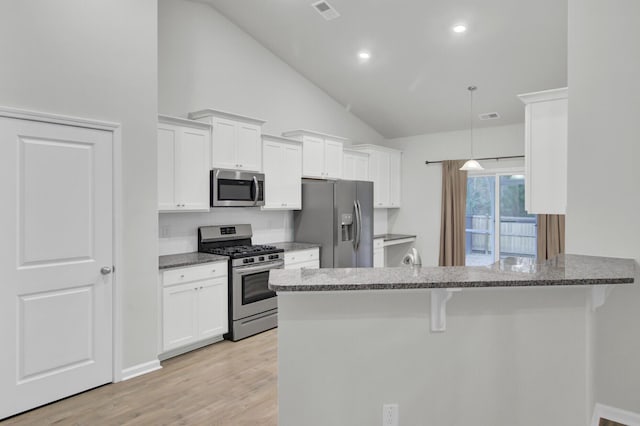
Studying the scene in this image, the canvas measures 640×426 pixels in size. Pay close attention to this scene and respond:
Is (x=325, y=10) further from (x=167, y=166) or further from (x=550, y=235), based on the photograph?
(x=550, y=235)

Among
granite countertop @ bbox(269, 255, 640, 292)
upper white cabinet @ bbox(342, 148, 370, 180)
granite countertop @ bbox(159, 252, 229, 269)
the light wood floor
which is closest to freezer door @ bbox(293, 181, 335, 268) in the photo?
upper white cabinet @ bbox(342, 148, 370, 180)

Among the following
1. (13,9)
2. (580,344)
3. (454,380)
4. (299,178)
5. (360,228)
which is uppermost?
(13,9)

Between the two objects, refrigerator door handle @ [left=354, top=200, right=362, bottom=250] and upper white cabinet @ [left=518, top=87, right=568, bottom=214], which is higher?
upper white cabinet @ [left=518, top=87, right=568, bottom=214]

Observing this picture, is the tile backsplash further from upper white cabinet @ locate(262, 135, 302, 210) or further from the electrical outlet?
the electrical outlet

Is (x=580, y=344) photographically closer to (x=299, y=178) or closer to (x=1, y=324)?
(x=1, y=324)

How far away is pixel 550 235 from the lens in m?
5.62

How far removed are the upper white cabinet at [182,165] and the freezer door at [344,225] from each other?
1730mm

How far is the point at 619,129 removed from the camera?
2.39 m

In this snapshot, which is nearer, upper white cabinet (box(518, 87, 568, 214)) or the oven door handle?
upper white cabinet (box(518, 87, 568, 214))

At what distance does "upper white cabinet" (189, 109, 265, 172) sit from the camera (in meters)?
4.28

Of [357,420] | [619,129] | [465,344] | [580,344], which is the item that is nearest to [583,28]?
[619,129]

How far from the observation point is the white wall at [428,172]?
628 centimetres

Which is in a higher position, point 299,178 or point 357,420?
point 299,178

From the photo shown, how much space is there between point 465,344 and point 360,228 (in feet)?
11.8
